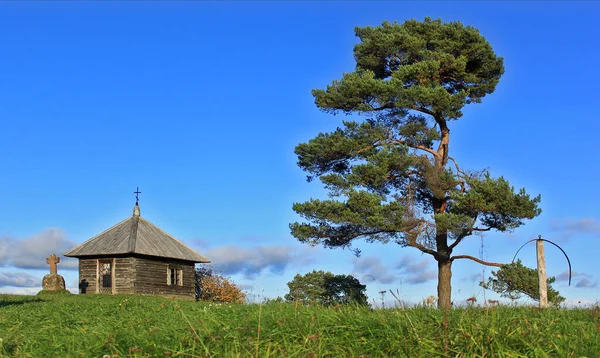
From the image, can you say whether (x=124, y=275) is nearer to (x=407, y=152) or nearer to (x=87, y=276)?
(x=87, y=276)

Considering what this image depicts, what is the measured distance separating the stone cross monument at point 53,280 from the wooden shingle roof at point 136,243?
1.19 metres

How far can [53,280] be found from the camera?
3288cm

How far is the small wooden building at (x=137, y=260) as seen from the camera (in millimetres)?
32688

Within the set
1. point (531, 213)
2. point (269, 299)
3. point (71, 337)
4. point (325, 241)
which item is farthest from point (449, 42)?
point (71, 337)

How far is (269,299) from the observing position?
9.38 meters

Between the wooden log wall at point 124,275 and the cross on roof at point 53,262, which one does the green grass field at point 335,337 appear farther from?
the cross on roof at point 53,262

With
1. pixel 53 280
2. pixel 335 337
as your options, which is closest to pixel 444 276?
pixel 335 337

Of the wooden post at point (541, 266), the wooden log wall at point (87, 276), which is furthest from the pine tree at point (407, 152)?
the wooden log wall at point (87, 276)

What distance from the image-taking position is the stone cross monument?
107 ft

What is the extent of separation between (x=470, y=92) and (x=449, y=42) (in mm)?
2320

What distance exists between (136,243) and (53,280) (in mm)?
4662

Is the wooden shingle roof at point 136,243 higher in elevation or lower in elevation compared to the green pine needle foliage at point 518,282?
higher

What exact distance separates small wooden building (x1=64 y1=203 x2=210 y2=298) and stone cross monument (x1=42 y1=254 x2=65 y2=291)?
1.20m

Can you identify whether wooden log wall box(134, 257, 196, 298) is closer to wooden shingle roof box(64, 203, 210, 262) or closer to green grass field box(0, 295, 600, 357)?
wooden shingle roof box(64, 203, 210, 262)
